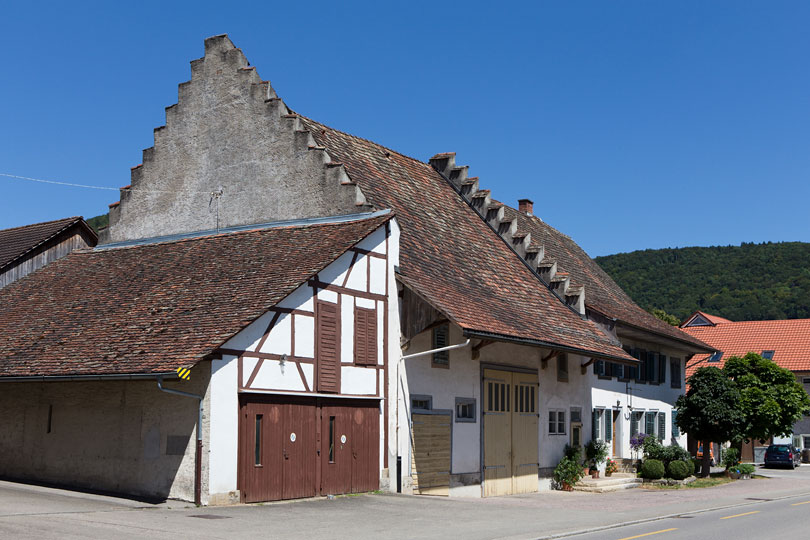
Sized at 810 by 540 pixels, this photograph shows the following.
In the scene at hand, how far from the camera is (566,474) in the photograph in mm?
30359

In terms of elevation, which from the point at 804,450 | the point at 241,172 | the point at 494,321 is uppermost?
the point at 241,172

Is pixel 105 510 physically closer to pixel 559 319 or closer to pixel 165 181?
pixel 165 181

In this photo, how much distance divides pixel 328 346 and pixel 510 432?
27.9 ft

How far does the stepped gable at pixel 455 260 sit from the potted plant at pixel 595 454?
11.9 feet

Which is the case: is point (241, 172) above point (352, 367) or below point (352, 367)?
above

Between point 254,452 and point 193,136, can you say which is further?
point 193,136

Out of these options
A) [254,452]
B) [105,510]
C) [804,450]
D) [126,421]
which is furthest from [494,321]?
[804,450]

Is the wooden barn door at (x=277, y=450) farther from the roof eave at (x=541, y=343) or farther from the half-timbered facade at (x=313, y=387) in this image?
the roof eave at (x=541, y=343)

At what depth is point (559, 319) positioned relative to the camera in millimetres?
29781

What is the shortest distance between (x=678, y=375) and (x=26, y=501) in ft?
106

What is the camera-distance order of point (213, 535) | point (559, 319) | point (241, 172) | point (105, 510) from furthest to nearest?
point (559, 319), point (241, 172), point (105, 510), point (213, 535)

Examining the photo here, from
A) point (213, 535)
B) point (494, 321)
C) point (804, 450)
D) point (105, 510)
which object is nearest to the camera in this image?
point (213, 535)

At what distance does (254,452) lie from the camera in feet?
63.9

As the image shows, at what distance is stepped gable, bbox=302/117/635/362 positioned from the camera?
2453cm
